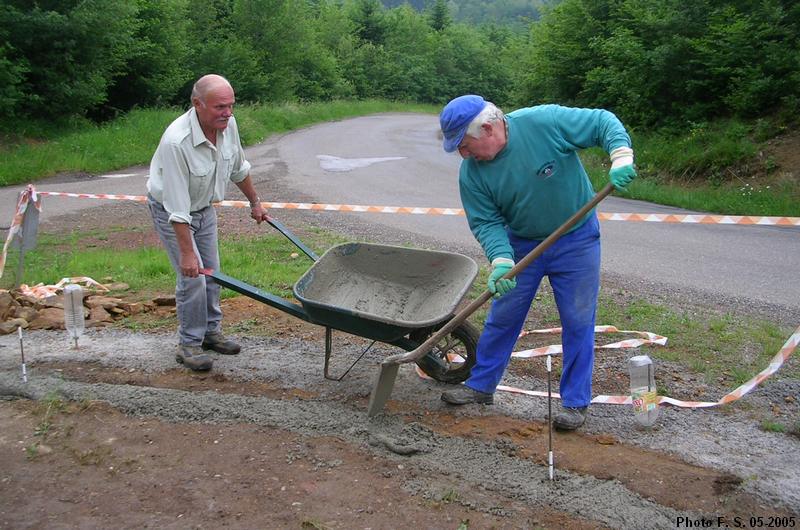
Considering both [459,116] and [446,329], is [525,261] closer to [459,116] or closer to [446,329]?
[446,329]

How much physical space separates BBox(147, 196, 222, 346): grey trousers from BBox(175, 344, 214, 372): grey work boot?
37 millimetres

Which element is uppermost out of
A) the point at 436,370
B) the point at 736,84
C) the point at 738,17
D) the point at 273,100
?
the point at 738,17

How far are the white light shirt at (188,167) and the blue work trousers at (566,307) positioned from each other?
6.33ft

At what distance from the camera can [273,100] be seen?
30.5 meters

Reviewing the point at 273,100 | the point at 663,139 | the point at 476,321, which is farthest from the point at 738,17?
the point at 273,100

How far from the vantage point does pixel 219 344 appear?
5.15 metres

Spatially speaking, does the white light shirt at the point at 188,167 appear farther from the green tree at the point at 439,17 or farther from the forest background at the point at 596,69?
the green tree at the point at 439,17

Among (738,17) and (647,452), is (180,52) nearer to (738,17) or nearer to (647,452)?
(738,17)

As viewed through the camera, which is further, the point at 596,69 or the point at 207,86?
the point at 596,69

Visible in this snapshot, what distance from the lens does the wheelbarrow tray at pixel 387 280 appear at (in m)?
4.56

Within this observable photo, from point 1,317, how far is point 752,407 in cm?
538

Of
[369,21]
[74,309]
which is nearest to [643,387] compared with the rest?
[74,309]

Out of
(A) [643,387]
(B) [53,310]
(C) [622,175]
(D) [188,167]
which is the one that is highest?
(C) [622,175]

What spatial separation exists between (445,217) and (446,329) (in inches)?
250
